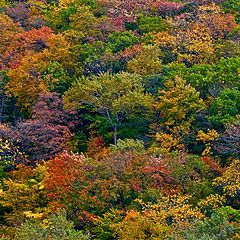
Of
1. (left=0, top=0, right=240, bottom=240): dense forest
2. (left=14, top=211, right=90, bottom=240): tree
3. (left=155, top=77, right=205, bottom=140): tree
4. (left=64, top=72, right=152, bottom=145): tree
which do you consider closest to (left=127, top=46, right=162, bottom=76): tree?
(left=0, top=0, right=240, bottom=240): dense forest

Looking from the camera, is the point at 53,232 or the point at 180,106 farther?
the point at 180,106

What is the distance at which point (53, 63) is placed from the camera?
42.8 meters

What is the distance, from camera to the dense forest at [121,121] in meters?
27.6

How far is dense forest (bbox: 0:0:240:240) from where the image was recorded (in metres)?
27.6

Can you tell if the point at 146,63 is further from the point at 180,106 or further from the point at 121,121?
the point at 180,106

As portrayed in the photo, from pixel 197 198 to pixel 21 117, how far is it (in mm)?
18124

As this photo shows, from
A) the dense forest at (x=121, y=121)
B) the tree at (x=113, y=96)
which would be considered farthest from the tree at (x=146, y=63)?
the tree at (x=113, y=96)

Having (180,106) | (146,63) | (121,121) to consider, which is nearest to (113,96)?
(121,121)

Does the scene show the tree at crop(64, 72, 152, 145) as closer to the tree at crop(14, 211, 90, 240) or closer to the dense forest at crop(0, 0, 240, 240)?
the dense forest at crop(0, 0, 240, 240)

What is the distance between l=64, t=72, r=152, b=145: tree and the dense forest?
0.10 m

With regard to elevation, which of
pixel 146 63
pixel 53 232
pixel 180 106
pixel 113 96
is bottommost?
pixel 53 232

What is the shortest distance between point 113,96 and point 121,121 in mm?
2431

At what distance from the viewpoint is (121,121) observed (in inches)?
1531

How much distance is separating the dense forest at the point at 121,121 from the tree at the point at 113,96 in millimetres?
98
